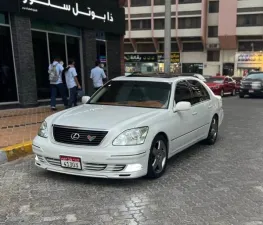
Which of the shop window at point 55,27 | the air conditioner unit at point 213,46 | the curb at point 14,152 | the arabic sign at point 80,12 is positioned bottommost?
the curb at point 14,152

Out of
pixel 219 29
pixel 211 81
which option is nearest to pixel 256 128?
pixel 211 81

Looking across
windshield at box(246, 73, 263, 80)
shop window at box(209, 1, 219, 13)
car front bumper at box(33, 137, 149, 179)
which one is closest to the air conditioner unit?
shop window at box(209, 1, 219, 13)

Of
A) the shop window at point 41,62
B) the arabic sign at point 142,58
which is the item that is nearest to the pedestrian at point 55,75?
the shop window at point 41,62

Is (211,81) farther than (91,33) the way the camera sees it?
Yes

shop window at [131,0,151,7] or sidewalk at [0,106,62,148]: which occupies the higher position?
shop window at [131,0,151,7]

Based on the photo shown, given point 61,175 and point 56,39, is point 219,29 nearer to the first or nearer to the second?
point 56,39

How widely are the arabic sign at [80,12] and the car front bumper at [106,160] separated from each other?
7623 millimetres

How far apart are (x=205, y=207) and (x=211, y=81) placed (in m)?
19.7

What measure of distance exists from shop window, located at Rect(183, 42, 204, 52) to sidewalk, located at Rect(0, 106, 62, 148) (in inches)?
1519

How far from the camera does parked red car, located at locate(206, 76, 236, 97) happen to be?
859 inches

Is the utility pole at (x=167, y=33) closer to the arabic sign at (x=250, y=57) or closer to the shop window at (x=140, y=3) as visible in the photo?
the arabic sign at (x=250, y=57)

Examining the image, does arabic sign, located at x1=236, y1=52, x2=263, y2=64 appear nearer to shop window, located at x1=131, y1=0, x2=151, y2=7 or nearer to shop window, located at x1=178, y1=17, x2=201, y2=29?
shop window, located at x1=178, y1=17, x2=201, y2=29

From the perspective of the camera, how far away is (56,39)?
13016mm

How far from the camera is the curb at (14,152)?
5812mm
